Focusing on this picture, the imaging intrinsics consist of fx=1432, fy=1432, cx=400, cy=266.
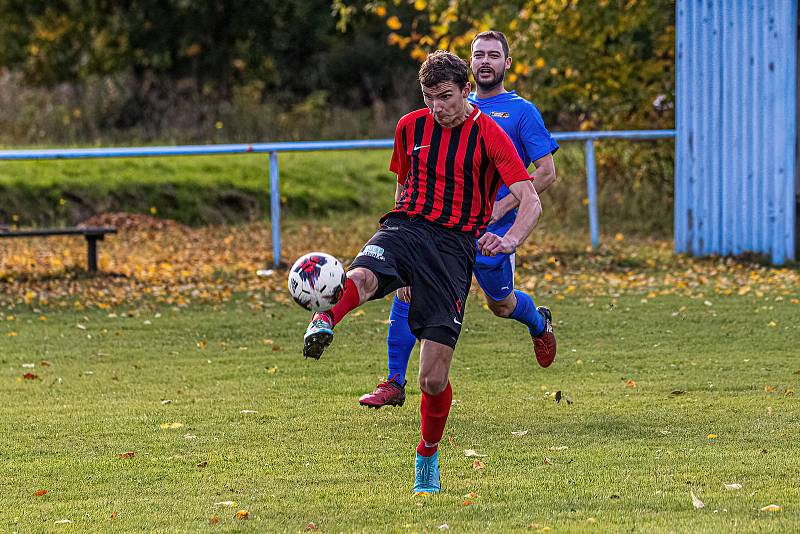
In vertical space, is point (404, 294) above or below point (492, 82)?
below

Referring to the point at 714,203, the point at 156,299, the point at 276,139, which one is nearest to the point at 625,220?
the point at 714,203

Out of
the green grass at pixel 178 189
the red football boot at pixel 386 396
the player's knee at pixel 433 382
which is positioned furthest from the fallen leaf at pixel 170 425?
the green grass at pixel 178 189

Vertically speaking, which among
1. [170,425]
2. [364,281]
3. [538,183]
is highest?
[538,183]

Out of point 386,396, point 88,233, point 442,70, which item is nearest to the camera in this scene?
point 442,70

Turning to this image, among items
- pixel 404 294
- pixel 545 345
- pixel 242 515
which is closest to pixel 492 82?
pixel 404 294

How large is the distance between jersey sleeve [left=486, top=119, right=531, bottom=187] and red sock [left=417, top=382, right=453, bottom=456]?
0.92m

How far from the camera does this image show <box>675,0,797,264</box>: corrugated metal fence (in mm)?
13961

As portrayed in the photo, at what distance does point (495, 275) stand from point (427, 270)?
6.24ft

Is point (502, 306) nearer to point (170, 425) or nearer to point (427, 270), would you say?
point (170, 425)

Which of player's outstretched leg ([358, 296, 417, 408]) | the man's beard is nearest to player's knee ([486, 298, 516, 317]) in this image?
player's outstretched leg ([358, 296, 417, 408])

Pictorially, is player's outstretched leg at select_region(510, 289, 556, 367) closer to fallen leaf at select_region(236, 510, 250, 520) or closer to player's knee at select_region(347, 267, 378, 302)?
player's knee at select_region(347, 267, 378, 302)

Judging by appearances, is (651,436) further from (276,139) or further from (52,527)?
(276,139)

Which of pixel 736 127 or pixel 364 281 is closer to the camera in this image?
pixel 364 281

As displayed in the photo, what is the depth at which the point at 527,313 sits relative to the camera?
7.99 meters
